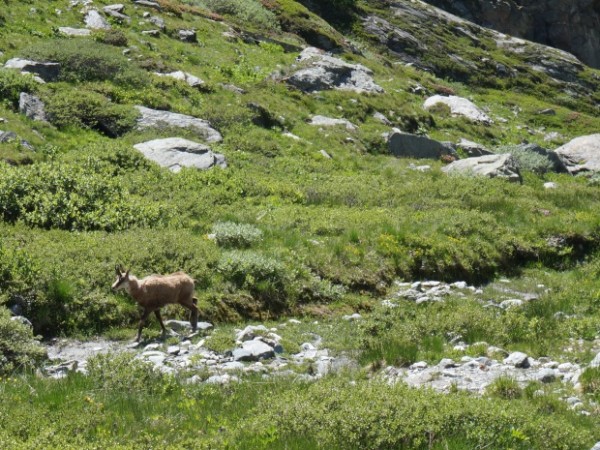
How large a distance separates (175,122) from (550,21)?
119m

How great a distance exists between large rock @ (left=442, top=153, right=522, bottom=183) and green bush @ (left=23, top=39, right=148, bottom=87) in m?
14.4

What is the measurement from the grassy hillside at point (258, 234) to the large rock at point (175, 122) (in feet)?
1.69

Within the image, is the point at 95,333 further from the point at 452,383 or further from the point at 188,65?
the point at 188,65

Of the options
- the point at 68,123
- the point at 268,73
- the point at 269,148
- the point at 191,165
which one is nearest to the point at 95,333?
the point at 191,165

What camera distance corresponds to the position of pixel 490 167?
29.3 metres

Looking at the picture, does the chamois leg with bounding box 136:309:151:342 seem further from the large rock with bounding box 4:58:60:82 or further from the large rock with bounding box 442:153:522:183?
the large rock with bounding box 442:153:522:183

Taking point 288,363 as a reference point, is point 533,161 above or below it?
below

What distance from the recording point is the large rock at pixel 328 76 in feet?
128

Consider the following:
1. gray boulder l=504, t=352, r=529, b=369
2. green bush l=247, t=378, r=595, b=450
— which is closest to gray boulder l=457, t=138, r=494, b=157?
gray boulder l=504, t=352, r=529, b=369

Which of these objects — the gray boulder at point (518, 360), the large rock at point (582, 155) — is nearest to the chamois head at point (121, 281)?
the gray boulder at point (518, 360)

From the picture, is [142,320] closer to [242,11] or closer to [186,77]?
[186,77]

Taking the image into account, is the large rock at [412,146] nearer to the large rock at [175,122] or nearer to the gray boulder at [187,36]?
the large rock at [175,122]

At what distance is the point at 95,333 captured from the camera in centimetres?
1332

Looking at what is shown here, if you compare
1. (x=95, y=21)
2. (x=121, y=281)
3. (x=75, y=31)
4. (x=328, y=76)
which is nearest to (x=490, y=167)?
(x=328, y=76)
